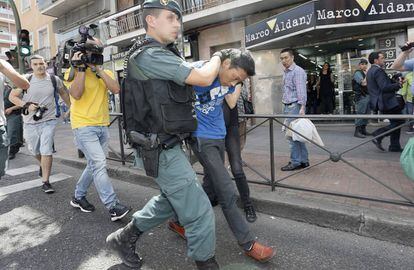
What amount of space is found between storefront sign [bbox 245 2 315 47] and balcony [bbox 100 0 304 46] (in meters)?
1.36

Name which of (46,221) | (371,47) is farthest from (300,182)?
(371,47)

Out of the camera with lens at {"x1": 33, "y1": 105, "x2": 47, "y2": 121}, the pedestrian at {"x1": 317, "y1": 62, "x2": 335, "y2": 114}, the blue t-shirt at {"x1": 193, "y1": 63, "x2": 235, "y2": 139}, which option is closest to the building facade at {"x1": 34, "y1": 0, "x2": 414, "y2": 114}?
the pedestrian at {"x1": 317, "y1": 62, "x2": 335, "y2": 114}

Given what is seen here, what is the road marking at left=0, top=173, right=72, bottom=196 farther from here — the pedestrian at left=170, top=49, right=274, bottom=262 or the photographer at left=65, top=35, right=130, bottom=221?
the pedestrian at left=170, top=49, right=274, bottom=262

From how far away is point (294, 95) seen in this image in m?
4.79

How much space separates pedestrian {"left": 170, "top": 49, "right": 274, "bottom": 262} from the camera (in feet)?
8.16

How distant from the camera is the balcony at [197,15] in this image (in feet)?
35.1

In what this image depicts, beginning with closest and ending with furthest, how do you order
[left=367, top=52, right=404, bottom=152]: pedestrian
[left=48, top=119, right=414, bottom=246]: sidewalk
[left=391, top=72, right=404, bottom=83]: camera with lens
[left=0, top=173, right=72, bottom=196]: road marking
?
[left=48, top=119, right=414, bottom=246]: sidewalk, [left=0, top=173, right=72, bottom=196]: road marking, [left=367, top=52, right=404, bottom=152]: pedestrian, [left=391, top=72, right=404, bottom=83]: camera with lens

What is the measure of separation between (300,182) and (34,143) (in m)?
3.57

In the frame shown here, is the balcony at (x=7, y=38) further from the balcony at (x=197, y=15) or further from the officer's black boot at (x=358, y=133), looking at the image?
the officer's black boot at (x=358, y=133)

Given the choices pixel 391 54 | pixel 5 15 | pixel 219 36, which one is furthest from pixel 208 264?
pixel 5 15

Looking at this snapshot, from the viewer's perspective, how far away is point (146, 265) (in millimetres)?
2666

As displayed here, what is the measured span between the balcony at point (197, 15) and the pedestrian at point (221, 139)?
28.1 ft

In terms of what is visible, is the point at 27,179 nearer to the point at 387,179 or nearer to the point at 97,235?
the point at 97,235

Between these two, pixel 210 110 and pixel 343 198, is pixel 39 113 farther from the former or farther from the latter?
pixel 343 198
